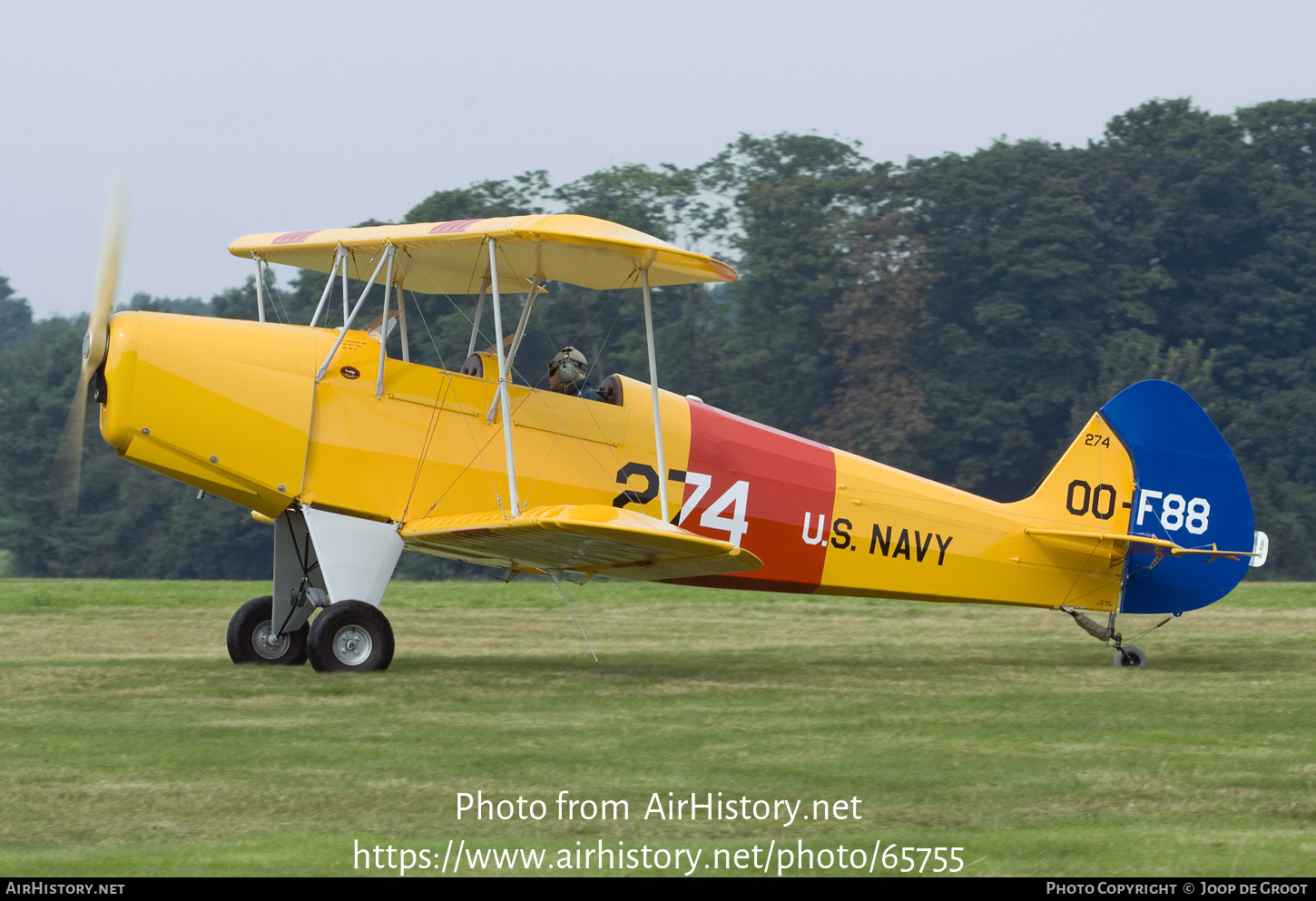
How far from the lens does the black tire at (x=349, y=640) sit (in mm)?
9828

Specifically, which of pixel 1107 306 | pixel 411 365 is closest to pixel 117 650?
pixel 411 365

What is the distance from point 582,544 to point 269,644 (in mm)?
2893

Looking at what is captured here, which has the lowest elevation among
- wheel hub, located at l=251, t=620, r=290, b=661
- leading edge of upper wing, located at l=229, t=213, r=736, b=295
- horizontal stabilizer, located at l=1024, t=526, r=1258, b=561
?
wheel hub, located at l=251, t=620, r=290, b=661

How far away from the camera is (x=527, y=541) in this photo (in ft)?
32.1

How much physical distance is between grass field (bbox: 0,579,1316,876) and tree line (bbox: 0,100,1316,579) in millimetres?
26438

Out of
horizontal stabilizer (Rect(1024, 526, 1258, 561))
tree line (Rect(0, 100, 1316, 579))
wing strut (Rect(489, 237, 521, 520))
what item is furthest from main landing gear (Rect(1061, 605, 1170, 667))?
tree line (Rect(0, 100, 1316, 579))

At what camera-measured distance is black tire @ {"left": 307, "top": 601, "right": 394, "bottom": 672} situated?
9.83m

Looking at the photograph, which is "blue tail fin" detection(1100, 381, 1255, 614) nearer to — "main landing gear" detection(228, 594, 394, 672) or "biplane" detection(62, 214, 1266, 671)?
"biplane" detection(62, 214, 1266, 671)

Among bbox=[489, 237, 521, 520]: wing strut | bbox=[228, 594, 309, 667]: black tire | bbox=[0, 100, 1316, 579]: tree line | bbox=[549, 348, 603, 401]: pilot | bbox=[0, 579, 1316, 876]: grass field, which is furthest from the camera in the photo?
bbox=[0, 100, 1316, 579]: tree line

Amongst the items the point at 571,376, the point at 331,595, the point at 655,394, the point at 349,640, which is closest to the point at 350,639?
the point at 349,640

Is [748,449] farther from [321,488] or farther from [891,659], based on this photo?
[321,488]

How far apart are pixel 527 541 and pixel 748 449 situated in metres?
2.29

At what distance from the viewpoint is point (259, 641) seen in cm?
1102

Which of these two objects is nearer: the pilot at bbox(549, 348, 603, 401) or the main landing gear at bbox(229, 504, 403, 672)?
the main landing gear at bbox(229, 504, 403, 672)
